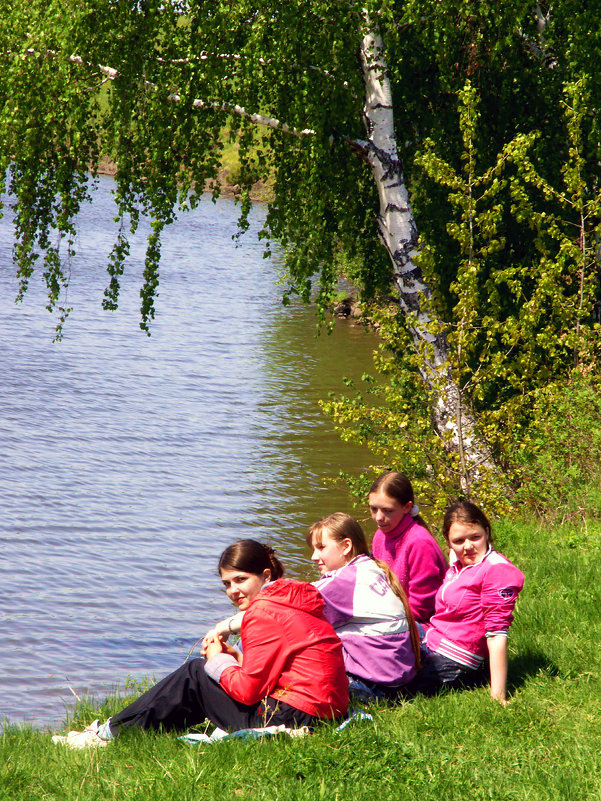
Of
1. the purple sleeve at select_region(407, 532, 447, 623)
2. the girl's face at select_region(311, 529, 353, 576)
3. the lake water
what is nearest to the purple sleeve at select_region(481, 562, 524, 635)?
the purple sleeve at select_region(407, 532, 447, 623)

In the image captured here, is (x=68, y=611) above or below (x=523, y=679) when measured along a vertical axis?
below

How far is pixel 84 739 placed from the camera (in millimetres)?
4801

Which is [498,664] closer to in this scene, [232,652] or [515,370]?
[232,652]

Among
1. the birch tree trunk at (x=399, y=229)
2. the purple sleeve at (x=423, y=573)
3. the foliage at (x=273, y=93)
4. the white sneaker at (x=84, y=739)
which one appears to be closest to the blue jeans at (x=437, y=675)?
the purple sleeve at (x=423, y=573)

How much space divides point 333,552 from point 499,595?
0.86 meters

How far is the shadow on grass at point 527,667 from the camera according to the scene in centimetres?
517

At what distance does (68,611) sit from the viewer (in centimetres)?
921

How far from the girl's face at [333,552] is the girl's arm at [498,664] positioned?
824 millimetres

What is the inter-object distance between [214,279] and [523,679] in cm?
2743

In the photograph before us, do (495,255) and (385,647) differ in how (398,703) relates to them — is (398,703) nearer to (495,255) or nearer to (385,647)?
(385,647)

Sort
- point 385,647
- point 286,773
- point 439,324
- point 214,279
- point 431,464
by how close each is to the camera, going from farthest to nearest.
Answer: point 214,279
point 431,464
point 439,324
point 385,647
point 286,773

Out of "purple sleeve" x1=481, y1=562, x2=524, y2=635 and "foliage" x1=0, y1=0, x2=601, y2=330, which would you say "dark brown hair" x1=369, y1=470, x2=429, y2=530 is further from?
"foliage" x1=0, y1=0, x2=601, y2=330

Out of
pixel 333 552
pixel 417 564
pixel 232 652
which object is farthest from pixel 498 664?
pixel 232 652

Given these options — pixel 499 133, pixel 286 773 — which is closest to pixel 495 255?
pixel 499 133
